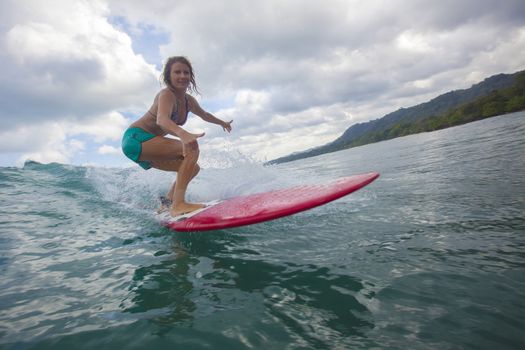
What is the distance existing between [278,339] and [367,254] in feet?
4.42

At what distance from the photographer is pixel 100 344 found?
167cm

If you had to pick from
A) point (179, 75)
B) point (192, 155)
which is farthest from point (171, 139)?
point (179, 75)

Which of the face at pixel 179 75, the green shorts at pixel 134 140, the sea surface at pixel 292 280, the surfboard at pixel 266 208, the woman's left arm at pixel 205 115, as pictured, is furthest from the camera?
the woman's left arm at pixel 205 115

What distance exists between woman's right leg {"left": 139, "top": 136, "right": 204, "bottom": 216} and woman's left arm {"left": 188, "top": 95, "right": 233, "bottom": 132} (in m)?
0.86

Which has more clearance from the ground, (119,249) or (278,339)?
(119,249)

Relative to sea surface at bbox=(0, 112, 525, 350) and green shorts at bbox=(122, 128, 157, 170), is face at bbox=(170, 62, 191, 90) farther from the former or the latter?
sea surface at bbox=(0, 112, 525, 350)

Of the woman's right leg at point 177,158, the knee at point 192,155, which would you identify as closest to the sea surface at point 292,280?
the woman's right leg at point 177,158

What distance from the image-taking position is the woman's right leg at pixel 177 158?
14.4 ft

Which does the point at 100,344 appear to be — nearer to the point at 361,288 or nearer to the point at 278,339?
the point at 278,339

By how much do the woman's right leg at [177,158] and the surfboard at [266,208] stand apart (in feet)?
0.77

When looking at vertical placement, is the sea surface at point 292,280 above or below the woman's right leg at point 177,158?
below

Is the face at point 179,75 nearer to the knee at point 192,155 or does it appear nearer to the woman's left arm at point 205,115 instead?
the woman's left arm at point 205,115

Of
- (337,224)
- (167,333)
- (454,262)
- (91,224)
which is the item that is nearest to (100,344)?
(167,333)

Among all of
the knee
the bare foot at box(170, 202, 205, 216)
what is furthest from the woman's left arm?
the bare foot at box(170, 202, 205, 216)
